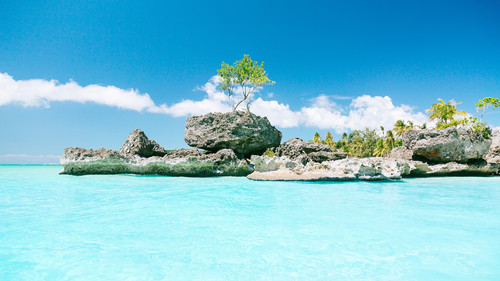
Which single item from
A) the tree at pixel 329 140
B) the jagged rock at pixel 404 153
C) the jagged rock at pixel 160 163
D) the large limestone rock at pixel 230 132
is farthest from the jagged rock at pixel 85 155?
the tree at pixel 329 140

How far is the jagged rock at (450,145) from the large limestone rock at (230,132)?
863cm

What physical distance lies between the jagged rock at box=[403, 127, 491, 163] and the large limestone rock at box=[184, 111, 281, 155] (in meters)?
8.63

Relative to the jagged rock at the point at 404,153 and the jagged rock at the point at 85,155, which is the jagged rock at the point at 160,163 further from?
the jagged rock at the point at 404,153

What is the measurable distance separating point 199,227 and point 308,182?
791cm

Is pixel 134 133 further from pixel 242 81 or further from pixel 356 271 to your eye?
pixel 356 271

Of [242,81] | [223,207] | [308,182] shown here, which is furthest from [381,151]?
[223,207]

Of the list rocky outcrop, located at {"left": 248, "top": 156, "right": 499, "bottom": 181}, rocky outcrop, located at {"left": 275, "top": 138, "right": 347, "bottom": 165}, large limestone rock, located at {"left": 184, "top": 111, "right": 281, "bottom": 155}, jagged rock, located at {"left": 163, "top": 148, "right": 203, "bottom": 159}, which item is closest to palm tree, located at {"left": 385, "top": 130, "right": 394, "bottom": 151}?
rocky outcrop, located at {"left": 248, "top": 156, "right": 499, "bottom": 181}

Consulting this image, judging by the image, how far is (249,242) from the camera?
126 inches

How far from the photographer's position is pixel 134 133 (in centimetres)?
1531

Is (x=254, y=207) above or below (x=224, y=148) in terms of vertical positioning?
below

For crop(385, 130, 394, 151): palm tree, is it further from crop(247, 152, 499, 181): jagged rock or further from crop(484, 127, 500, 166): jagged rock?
crop(247, 152, 499, 181): jagged rock

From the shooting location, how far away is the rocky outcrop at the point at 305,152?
13038 millimetres

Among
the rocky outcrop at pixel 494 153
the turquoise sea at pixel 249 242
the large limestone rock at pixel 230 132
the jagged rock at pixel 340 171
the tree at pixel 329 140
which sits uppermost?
the tree at pixel 329 140

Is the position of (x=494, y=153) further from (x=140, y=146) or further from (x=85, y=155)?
(x=85, y=155)
